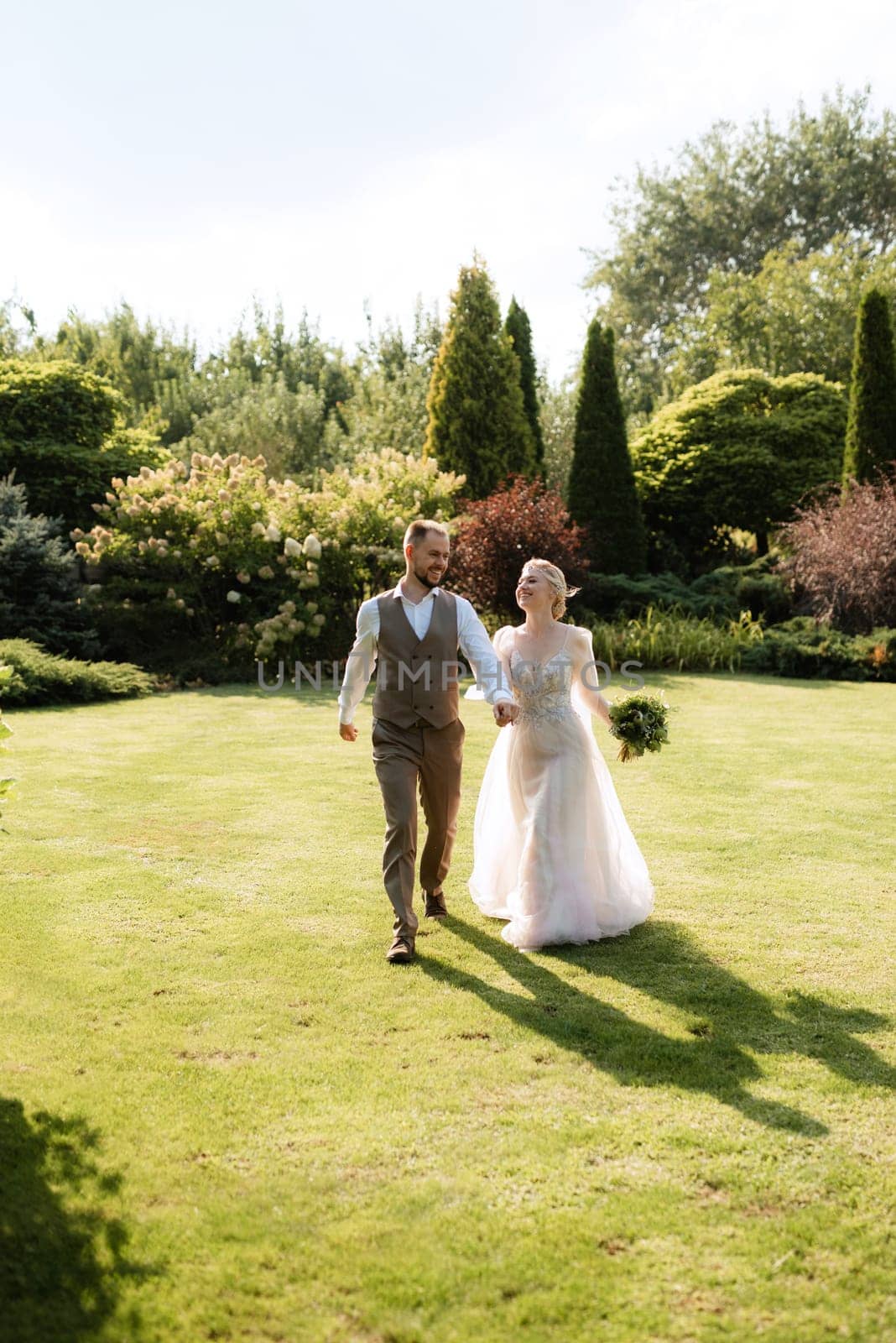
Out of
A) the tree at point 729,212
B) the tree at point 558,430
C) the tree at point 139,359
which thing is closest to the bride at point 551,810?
the tree at point 558,430

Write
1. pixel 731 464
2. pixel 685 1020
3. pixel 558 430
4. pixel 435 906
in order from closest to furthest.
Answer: pixel 685 1020, pixel 435 906, pixel 731 464, pixel 558 430

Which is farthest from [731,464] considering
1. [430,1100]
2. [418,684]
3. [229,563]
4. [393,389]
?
[430,1100]

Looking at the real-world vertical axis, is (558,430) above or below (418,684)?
above

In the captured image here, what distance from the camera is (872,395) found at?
1892 centimetres

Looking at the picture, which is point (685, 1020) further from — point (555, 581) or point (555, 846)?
point (555, 581)

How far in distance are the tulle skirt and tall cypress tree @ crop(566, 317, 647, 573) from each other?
14.5m

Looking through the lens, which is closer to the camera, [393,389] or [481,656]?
[481,656]

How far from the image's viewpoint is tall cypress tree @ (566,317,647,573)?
19.9 metres

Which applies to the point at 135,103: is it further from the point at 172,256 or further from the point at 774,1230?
the point at 774,1230

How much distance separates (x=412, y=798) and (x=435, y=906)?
30.7 inches

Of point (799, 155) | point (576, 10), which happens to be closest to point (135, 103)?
point (576, 10)

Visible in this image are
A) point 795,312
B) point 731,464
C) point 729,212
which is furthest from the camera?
point 729,212

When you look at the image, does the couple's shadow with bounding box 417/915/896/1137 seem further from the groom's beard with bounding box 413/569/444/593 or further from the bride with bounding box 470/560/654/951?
the groom's beard with bounding box 413/569/444/593

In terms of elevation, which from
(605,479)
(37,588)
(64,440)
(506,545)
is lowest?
(37,588)
